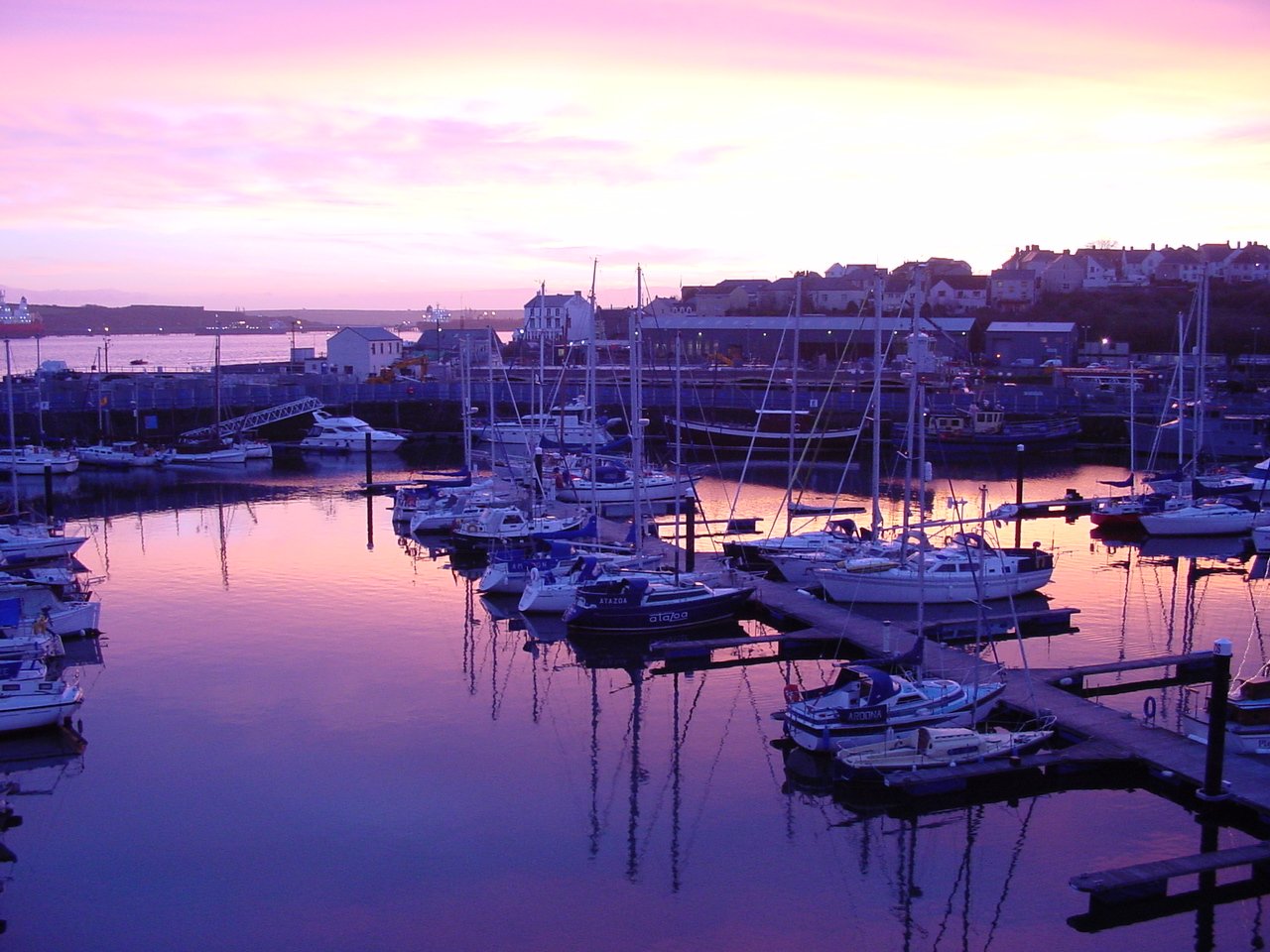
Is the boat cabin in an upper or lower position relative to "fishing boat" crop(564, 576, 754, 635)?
upper

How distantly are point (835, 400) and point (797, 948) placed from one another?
152 feet

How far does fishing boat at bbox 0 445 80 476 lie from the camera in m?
43.5

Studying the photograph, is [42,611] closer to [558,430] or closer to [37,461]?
[37,461]

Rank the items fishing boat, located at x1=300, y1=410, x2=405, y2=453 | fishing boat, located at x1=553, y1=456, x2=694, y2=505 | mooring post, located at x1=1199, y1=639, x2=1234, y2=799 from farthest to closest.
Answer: fishing boat, located at x1=300, y1=410, x2=405, y2=453 → fishing boat, located at x1=553, y1=456, x2=694, y2=505 → mooring post, located at x1=1199, y1=639, x2=1234, y2=799

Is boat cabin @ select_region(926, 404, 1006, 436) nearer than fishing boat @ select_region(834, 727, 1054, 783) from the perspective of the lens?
No

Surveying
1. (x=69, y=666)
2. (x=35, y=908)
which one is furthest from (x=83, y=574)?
(x=35, y=908)

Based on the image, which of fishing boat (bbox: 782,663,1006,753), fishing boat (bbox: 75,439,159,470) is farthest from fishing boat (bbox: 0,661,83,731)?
fishing boat (bbox: 75,439,159,470)

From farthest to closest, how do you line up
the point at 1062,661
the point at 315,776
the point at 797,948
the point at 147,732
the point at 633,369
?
the point at 633,369, the point at 1062,661, the point at 147,732, the point at 315,776, the point at 797,948

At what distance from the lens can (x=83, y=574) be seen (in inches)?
1095

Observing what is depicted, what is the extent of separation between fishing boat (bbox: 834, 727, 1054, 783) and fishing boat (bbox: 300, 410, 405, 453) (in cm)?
3986

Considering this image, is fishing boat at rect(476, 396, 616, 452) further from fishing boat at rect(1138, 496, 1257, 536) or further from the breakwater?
fishing boat at rect(1138, 496, 1257, 536)

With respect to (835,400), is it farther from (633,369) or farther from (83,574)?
(83,574)

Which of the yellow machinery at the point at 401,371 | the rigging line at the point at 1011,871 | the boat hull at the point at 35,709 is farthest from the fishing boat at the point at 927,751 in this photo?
the yellow machinery at the point at 401,371

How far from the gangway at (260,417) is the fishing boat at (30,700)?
35.8 m
